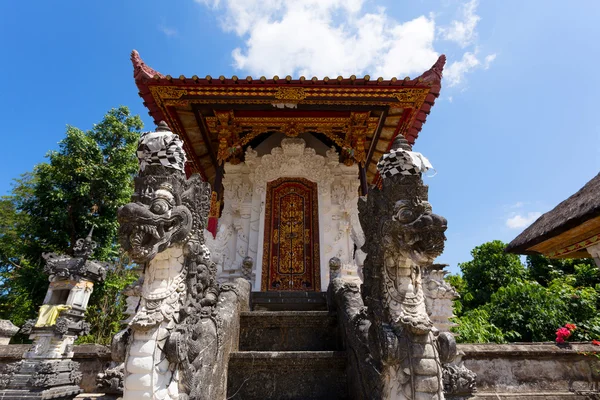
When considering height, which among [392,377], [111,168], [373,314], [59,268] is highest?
[111,168]

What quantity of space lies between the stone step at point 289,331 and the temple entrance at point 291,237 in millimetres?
2698

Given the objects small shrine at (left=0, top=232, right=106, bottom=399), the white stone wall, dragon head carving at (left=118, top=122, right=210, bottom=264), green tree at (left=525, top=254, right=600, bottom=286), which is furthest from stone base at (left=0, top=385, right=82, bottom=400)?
green tree at (left=525, top=254, right=600, bottom=286)

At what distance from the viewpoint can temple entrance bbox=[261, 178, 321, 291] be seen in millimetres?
6887

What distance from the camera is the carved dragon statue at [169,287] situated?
7.47ft

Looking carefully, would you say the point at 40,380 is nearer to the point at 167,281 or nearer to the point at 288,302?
the point at 288,302

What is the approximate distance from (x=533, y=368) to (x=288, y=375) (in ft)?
13.4

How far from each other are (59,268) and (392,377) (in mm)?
7219

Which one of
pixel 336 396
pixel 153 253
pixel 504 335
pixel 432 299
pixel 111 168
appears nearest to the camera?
pixel 153 253

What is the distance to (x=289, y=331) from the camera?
3992 millimetres

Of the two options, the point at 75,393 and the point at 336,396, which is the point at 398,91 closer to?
the point at 336,396

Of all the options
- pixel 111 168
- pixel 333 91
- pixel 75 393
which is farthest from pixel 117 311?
pixel 333 91

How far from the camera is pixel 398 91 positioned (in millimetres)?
6402

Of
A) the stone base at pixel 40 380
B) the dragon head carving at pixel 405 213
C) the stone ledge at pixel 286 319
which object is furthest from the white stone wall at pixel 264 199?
the dragon head carving at pixel 405 213

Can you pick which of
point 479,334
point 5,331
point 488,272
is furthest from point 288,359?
point 488,272
